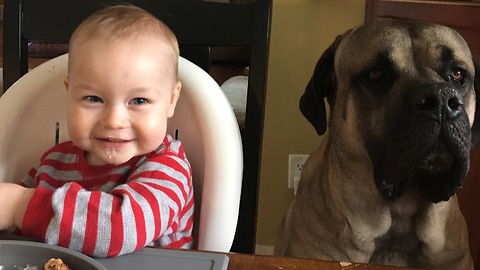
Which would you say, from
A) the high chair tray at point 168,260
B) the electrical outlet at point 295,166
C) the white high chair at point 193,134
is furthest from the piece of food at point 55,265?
the electrical outlet at point 295,166

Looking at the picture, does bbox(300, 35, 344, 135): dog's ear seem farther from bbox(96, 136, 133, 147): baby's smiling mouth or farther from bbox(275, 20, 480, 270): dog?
bbox(96, 136, 133, 147): baby's smiling mouth

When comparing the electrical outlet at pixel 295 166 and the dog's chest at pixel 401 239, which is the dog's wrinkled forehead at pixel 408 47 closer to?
the dog's chest at pixel 401 239

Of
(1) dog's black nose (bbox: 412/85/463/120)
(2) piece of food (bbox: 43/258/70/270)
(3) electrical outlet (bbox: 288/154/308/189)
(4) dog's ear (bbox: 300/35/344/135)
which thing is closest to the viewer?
(2) piece of food (bbox: 43/258/70/270)

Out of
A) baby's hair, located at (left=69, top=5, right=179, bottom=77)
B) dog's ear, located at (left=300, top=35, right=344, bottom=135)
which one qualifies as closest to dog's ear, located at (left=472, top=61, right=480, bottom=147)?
dog's ear, located at (left=300, top=35, right=344, bottom=135)

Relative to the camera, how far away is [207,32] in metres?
1.21

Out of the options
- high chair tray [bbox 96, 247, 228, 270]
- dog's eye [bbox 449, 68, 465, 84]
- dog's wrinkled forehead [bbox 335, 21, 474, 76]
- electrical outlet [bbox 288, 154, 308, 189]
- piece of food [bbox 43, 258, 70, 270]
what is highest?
dog's wrinkled forehead [bbox 335, 21, 474, 76]

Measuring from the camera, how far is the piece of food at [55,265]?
2.21ft

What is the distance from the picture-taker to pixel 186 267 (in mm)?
717

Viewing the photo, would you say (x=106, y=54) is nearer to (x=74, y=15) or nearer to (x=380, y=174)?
(x=74, y=15)

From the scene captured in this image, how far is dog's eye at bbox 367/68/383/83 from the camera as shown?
1317 mm

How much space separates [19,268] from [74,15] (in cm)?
65

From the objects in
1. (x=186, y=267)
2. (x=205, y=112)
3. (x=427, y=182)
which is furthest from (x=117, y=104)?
(x=427, y=182)

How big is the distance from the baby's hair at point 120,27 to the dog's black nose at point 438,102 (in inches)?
18.1

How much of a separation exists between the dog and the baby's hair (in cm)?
49
